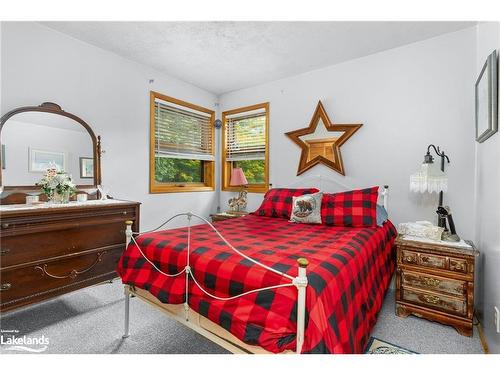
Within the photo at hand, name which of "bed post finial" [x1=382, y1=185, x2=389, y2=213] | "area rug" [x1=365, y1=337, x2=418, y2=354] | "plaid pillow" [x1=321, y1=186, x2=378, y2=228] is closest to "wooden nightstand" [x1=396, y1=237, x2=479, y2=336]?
"plaid pillow" [x1=321, y1=186, x2=378, y2=228]

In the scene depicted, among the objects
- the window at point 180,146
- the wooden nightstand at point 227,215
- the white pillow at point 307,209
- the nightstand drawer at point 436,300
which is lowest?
the nightstand drawer at point 436,300

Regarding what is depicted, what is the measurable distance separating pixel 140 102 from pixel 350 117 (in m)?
2.58

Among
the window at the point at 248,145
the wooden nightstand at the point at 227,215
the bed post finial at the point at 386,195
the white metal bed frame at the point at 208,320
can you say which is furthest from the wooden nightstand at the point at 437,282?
the window at the point at 248,145

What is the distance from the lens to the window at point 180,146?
3.42m

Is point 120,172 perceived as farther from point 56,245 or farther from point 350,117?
point 350,117

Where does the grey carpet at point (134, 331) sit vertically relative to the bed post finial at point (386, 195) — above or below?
below

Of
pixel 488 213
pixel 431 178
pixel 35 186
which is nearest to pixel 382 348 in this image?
pixel 488 213

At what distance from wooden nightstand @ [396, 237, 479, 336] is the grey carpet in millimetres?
99

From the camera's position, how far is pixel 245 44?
8.84ft

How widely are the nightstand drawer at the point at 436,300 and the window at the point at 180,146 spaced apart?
2.95 metres

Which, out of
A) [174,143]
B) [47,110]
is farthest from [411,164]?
[47,110]

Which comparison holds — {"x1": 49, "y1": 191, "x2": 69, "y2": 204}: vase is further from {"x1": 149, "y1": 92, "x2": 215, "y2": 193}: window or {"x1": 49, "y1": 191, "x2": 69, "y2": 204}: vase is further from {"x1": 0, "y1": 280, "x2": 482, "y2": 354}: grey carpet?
{"x1": 149, "y1": 92, "x2": 215, "y2": 193}: window

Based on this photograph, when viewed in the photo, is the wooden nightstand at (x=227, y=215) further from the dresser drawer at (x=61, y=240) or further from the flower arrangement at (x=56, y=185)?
the flower arrangement at (x=56, y=185)

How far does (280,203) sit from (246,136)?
5.01 feet
